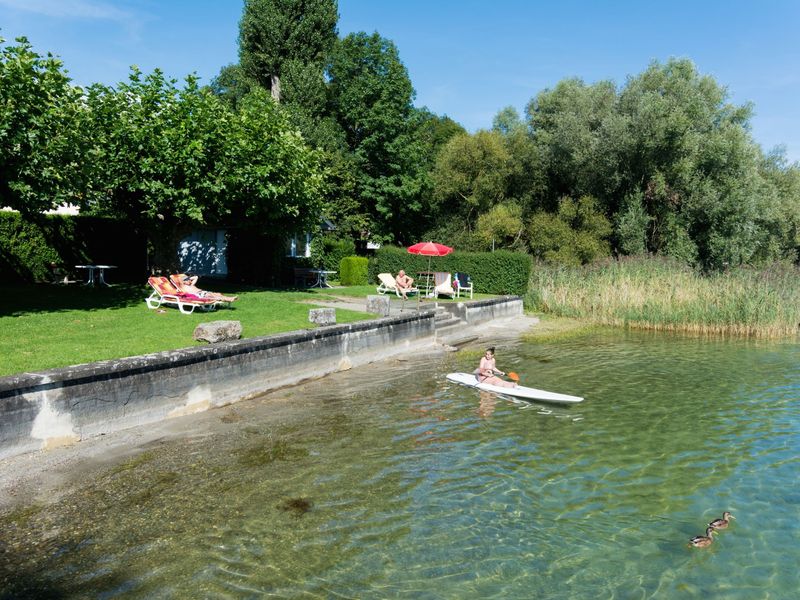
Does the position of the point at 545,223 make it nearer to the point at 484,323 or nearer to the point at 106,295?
the point at 484,323

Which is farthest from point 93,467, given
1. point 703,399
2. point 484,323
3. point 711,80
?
point 711,80

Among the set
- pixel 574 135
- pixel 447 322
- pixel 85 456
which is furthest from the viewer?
pixel 574 135

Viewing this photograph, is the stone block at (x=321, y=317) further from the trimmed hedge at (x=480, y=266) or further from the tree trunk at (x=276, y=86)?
the tree trunk at (x=276, y=86)

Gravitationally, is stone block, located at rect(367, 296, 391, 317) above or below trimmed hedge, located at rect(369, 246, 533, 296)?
below

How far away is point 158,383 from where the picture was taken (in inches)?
389

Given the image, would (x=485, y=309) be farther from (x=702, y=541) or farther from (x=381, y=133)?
(x=381, y=133)

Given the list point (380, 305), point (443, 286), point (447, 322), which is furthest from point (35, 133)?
point (443, 286)

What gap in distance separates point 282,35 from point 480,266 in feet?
80.6

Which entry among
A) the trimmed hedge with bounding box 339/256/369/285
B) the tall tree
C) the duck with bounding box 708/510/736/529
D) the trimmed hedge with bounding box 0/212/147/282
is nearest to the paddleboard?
the duck with bounding box 708/510/736/529

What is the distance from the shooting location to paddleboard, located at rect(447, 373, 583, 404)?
11.5 m

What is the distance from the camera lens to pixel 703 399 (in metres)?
12.1

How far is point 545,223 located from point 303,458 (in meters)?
29.2

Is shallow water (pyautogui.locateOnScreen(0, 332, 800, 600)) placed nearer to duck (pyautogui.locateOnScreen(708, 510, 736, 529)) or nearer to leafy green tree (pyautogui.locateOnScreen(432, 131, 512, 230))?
duck (pyautogui.locateOnScreen(708, 510, 736, 529))

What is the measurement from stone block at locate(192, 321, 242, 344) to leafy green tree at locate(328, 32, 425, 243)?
82.7 ft
